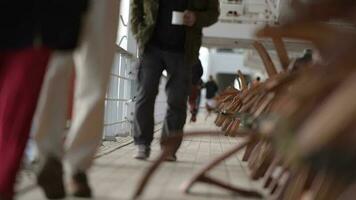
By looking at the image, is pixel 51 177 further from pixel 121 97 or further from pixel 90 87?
pixel 121 97

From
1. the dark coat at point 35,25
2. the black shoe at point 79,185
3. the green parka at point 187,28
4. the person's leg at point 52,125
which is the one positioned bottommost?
the black shoe at point 79,185

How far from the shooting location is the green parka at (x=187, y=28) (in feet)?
14.5

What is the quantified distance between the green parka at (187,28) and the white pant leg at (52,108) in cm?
200

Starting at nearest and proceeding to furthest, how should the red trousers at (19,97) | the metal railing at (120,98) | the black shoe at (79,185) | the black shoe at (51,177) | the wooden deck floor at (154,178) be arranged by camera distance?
1. the red trousers at (19,97)
2. the black shoe at (51,177)
3. the black shoe at (79,185)
4. the wooden deck floor at (154,178)
5. the metal railing at (120,98)

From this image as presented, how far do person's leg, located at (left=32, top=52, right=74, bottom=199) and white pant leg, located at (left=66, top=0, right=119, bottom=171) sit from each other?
0.33 feet

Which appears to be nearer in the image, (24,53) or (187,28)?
(24,53)

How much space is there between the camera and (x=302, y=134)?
0.91 metres

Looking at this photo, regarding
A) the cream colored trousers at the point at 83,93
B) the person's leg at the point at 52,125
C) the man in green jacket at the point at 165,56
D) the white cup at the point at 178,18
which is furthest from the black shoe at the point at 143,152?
the person's leg at the point at 52,125

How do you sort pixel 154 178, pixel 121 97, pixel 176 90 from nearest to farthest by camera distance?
pixel 154 178, pixel 176 90, pixel 121 97

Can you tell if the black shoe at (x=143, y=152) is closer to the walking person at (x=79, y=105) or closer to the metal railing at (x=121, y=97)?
the metal railing at (x=121, y=97)

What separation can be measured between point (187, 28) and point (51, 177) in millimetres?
2271

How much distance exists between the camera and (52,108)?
7.96 ft

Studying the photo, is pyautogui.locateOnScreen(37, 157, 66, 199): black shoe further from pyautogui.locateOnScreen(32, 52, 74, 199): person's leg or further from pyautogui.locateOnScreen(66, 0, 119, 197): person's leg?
pyautogui.locateOnScreen(66, 0, 119, 197): person's leg

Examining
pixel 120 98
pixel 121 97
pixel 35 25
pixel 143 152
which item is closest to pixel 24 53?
pixel 35 25
